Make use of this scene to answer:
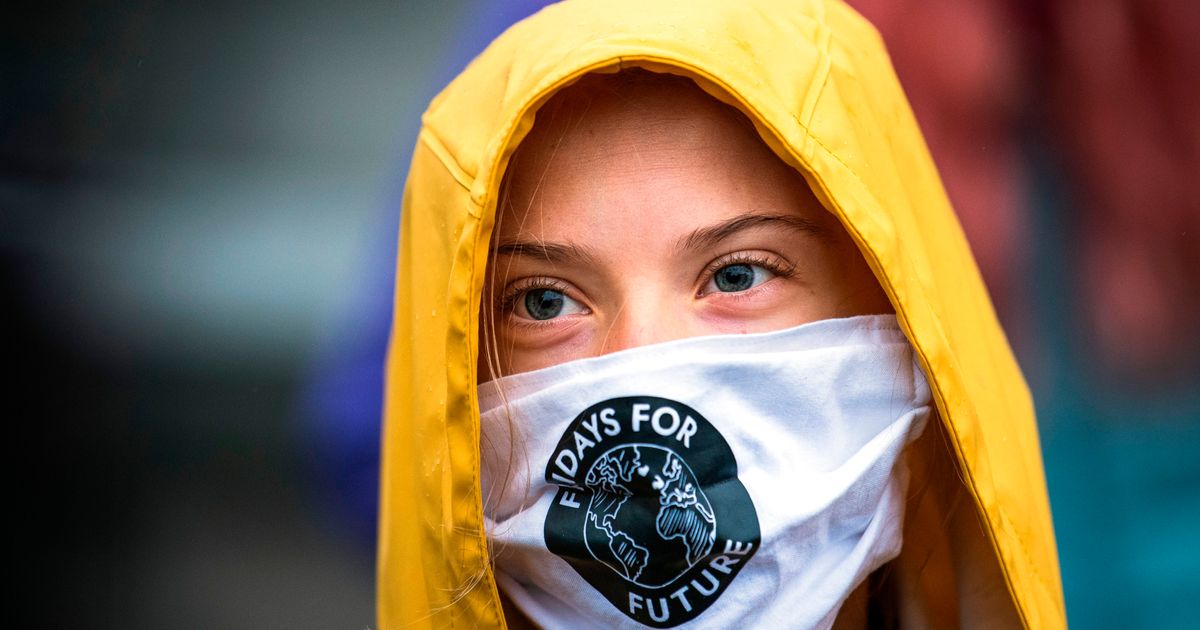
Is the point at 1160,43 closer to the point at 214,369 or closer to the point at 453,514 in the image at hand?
the point at 453,514

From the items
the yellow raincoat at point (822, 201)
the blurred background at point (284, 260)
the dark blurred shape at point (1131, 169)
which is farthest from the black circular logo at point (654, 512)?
the dark blurred shape at point (1131, 169)

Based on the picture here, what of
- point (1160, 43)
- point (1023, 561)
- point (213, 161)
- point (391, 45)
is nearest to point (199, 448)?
point (213, 161)

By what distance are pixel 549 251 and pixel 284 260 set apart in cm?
106

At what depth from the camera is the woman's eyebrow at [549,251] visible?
121cm

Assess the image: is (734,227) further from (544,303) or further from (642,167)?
(544,303)

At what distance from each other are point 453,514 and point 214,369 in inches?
40.2

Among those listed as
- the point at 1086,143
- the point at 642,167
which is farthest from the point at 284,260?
the point at 1086,143

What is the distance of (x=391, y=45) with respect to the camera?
6.98ft

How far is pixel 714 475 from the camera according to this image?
113 centimetres

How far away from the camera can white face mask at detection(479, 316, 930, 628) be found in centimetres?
112

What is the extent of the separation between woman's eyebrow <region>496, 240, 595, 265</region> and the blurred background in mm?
979

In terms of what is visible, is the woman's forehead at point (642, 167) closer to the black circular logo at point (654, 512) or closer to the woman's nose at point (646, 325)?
the woman's nose at point (646, 325)

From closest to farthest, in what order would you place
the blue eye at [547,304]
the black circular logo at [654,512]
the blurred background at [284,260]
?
the black circular logo at [654,512] < the blue eye at [547,304] < the blurred background at [284,260]

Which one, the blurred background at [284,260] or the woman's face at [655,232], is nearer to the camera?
the woman's face at [655,232]
